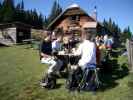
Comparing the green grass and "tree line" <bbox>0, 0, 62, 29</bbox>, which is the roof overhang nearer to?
the green grass

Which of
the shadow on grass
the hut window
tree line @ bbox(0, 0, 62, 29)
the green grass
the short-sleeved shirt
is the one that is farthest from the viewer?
tree line @ bbox(0, 0, 62, 29)

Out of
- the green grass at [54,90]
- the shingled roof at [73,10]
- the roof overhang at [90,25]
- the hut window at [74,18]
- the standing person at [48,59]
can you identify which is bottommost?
the green grass at [54,90]

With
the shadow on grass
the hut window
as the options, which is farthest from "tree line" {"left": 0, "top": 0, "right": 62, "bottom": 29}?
the shadow on grass

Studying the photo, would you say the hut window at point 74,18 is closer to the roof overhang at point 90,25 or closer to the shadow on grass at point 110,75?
the roof overhang at point 90,25

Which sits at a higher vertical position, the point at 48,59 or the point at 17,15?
the point at 17,15

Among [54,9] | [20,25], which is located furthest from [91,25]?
[54,9]

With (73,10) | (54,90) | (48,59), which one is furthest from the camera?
(73,10)

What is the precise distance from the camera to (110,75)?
34.3 feet

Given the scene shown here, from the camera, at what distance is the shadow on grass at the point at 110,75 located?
8.72m

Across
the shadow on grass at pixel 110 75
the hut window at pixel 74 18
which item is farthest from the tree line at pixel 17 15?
the shadow on grass at pixel 110 75

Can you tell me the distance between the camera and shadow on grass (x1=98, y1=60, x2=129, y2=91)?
28.6 feet

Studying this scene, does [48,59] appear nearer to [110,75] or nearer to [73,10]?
[110,75]

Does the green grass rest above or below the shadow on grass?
below

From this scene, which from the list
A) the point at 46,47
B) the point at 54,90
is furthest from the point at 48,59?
the point at 54,90
